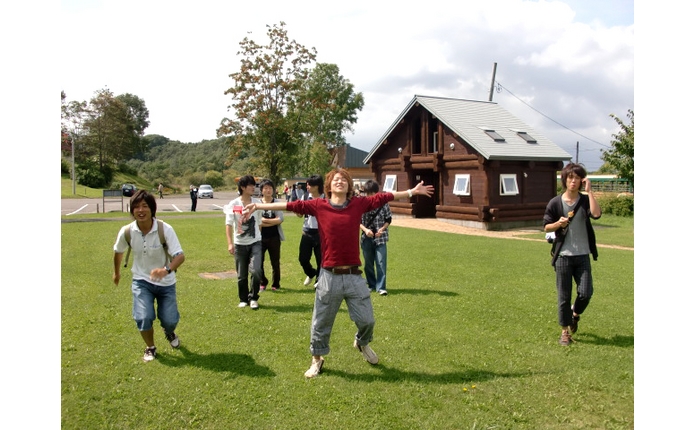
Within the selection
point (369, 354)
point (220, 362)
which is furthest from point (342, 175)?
point (220, 362)

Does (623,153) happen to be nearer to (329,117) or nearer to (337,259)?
(337,259)

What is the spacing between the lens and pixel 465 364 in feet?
19.8

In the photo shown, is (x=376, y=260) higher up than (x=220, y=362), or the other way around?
(x=376, y=260)

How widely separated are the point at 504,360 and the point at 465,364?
504 mm

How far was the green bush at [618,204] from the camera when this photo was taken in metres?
33.3

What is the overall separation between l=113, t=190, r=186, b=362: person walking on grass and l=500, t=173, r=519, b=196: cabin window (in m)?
22.2

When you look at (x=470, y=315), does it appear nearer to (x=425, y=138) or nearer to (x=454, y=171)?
(x=454, y=171)

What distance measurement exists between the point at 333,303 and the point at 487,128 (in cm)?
2450

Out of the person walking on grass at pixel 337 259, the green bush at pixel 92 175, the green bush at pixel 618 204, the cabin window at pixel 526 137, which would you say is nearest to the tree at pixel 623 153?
the green bush at pixel 618 204

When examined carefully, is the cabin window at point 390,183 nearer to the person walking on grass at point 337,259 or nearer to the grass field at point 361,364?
the grass field at point 361,364

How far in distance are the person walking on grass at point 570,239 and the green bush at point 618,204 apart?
29609 mm

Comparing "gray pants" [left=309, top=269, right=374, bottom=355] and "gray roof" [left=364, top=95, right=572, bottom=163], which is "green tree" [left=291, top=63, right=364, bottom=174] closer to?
"gray roof" [left=364, top=95, right=572, bottom=163]

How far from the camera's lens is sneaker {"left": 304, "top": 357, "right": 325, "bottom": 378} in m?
5.62

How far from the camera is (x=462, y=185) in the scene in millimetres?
27156
